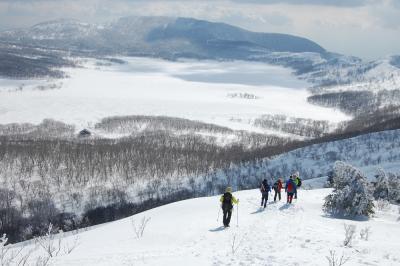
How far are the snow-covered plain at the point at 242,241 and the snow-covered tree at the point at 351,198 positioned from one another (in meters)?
1.04

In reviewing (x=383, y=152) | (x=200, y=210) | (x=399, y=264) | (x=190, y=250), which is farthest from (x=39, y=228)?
(x=383, y=152)

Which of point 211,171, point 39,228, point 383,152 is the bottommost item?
point 39,228

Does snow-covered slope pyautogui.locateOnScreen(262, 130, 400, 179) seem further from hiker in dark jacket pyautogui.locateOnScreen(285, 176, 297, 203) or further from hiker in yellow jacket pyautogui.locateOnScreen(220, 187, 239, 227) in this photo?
hiker in yellow jacket pyautogui.locateOnScreen(220, 187, 239, 227)

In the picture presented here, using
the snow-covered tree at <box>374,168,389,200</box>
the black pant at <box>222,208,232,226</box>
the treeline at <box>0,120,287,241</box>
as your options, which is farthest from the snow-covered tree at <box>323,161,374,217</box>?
the treeline at <box>0,120,287,241</box>

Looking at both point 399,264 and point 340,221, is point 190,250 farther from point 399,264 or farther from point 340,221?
point 340,221

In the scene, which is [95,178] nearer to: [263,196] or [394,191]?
[394,191]

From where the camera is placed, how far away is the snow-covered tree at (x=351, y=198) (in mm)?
33312

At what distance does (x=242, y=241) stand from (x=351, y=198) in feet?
47.4

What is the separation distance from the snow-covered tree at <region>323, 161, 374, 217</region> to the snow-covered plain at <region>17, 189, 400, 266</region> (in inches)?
41.1

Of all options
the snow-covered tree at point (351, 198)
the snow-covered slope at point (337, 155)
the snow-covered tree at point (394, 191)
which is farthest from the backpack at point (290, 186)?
the snow-covered slope at point (337, 155)

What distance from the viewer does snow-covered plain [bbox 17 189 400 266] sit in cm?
2022

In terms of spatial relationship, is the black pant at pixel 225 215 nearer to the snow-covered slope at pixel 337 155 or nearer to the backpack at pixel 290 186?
the backpack at pixel 290 186

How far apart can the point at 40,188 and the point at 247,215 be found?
8858 cm

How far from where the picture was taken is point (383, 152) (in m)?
119
